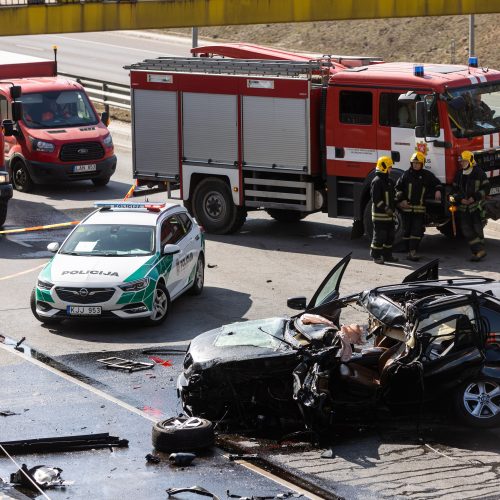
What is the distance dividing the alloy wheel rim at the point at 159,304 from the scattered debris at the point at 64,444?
437 cm

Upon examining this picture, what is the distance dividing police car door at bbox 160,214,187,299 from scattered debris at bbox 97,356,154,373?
1.95 m

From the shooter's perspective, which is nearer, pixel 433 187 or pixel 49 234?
pixel 433 187

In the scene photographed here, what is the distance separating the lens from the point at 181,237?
17656mm

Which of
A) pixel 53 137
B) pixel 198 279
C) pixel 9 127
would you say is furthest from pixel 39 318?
pixel 53 137

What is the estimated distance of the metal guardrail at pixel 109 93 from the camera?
111 feet

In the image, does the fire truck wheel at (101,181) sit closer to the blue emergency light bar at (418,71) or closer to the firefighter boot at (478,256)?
the blue emergency light bar at (418,71)

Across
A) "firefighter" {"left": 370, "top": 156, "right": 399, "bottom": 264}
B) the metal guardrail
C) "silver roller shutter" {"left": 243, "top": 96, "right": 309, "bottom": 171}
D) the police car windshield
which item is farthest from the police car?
the metal guardrail

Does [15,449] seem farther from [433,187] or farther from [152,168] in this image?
[152,168]

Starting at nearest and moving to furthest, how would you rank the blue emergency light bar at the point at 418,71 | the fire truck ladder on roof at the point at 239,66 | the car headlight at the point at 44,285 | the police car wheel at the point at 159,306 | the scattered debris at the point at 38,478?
1. the scattered debris at the point at 38,478
2. the car headlight at the point at 44,285
3. the police car wheel at the point at 159,306
4. the blue emergency light bar at the point at 418,71
5. the fire truck ladder on roof at the point at 239,66

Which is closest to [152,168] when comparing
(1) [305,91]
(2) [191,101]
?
(2) [191,101]

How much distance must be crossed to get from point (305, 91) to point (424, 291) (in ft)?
28.9

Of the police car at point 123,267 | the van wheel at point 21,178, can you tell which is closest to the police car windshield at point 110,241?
the police car at point 123,267

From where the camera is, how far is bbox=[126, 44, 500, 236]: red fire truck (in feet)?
66.4

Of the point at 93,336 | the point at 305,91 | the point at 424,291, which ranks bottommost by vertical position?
the point at 93,336
